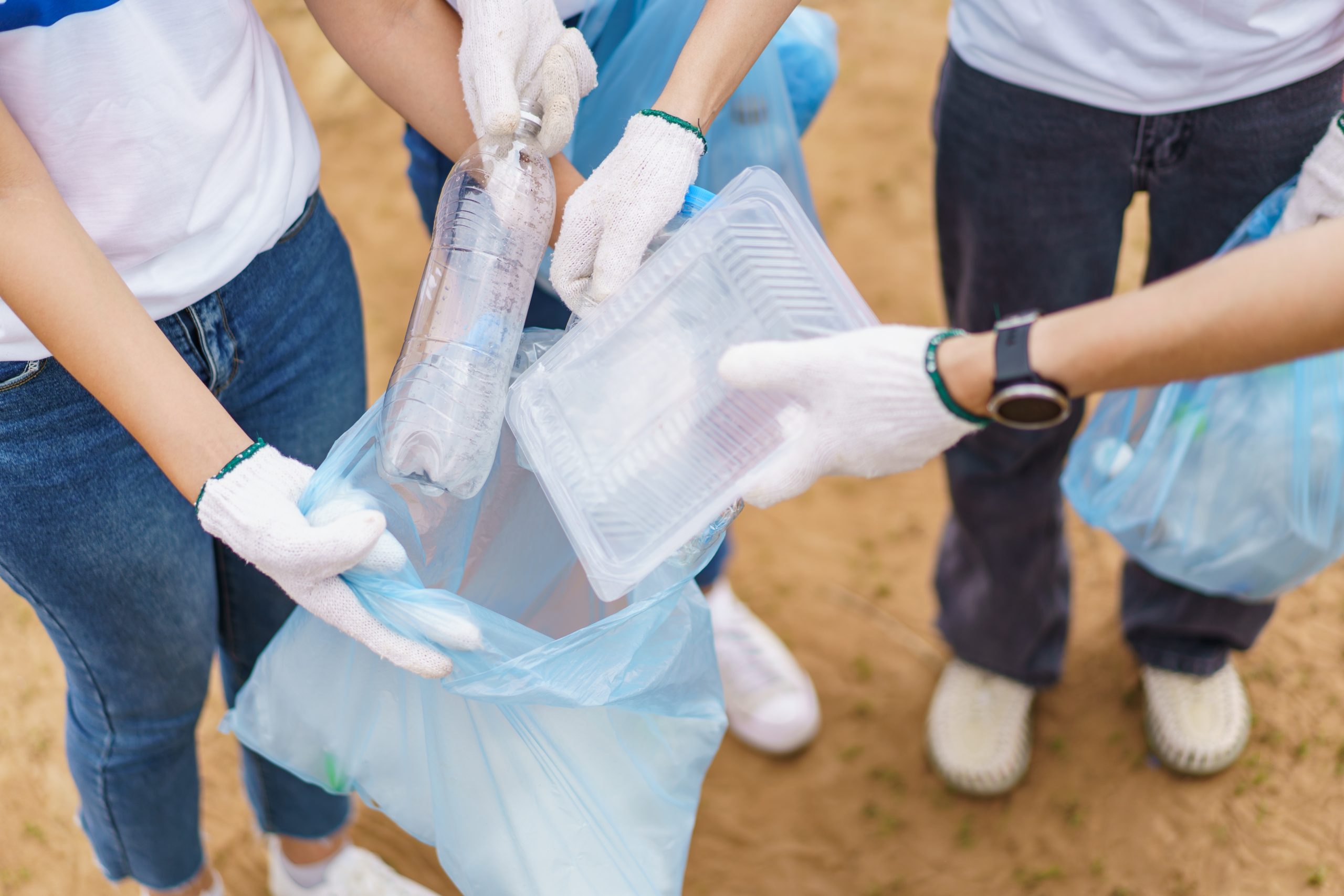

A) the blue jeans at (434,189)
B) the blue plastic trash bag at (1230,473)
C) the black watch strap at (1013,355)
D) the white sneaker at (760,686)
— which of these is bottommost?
the white sneaker at (760,686)

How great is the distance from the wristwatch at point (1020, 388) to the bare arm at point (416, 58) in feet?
1.77

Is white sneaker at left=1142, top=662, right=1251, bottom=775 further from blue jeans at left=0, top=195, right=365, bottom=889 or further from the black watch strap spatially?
blue jeans at left=0, top=195, right=365, bottom=889

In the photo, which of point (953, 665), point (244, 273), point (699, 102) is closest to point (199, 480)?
point (244, 273)

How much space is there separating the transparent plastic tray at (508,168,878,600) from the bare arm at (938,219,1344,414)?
209mm

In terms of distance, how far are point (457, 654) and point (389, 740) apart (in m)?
0.22

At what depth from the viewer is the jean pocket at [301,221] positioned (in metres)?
1.15

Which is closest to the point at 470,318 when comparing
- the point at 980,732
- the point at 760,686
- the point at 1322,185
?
the point at 1322,185

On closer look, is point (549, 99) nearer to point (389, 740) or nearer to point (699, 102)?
point (699, 102)

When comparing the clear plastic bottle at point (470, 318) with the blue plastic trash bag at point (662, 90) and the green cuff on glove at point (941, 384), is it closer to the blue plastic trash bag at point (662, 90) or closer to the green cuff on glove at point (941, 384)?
the blue plastic trash bag at point (662, 90)

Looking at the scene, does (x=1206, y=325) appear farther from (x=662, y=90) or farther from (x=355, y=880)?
(x=355, y=880)

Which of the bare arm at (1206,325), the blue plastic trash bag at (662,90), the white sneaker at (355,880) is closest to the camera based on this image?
the bare arm at (1206,325)

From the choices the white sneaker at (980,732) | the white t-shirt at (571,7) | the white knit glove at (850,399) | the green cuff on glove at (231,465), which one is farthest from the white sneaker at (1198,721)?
the green cuff on glove at (231,465)

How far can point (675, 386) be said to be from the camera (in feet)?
3.30

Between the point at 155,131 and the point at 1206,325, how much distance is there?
0.94 m
